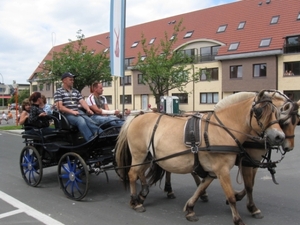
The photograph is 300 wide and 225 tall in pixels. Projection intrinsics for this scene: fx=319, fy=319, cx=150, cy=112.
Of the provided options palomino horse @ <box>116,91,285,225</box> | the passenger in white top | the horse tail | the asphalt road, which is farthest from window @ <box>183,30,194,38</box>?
palomino horse @ <box>116,91,285,225</box>

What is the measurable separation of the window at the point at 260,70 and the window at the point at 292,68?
1780 mm

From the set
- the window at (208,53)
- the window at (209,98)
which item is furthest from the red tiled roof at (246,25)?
the window at (209,98)

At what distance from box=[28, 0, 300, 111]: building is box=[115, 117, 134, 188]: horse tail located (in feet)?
63.6

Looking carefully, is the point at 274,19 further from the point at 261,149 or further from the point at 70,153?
the point at 70,153

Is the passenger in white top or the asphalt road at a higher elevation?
the passenger in white top

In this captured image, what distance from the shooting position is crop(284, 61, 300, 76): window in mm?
26888

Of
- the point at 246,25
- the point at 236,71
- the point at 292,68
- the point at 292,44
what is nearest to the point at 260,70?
the point at 236,71

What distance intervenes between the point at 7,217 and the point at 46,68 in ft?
60.2

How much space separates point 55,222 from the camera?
426cm

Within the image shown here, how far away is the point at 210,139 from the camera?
13.5ft

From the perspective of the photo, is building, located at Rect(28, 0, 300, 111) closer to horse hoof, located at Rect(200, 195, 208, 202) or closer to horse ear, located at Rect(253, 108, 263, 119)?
horse hoof, located at Rect(200, 195, 208, 202)

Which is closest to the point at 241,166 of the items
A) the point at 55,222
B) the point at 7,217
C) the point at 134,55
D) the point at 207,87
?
the point at 55,222

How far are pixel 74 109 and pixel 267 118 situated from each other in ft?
11.6

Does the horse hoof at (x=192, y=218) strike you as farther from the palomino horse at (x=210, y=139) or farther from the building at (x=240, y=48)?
the building at (x=240, y=48)
